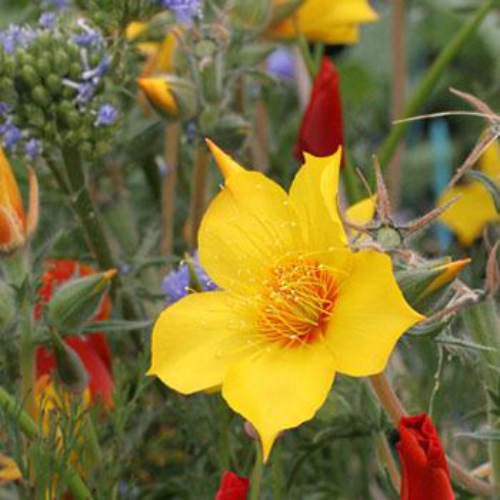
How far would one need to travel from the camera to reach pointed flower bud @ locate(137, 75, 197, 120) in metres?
0.89

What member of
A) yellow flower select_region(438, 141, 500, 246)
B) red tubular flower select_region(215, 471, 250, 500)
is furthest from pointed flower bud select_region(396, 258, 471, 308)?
yellow flower select_region(438, 141, 500, 246)

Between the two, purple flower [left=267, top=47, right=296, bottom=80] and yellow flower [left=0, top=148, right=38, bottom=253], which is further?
purple flower [left=267, top=47, right=296, bottom=80]

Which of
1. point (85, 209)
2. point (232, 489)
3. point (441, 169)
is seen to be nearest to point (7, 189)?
point (85, 209)

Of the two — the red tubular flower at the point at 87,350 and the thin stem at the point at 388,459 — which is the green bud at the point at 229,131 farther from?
the thin stem at the point at 388,459

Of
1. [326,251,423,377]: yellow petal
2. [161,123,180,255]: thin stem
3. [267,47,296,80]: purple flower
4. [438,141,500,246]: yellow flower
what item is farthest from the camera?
[267,47,296,80]: purple flower

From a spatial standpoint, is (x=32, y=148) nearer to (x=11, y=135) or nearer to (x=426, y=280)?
(x=11, y=135)

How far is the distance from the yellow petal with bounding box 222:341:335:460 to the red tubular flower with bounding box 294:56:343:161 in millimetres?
239

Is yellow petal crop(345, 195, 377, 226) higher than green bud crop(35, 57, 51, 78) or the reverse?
the reverse

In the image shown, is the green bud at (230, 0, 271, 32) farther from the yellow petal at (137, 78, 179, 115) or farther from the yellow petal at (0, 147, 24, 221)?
the yellow petal at (0, 147, 24, 221)

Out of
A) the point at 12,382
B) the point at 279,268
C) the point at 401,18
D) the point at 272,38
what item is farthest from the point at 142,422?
the point at 401,18

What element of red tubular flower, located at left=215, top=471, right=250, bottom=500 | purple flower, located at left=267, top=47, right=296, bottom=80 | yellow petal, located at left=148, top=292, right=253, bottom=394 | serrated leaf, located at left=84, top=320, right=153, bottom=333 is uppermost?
yellow petal, located at left=148, top=292, right=253, bottom=394

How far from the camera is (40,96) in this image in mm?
841

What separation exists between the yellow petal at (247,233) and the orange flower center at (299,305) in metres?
0.01

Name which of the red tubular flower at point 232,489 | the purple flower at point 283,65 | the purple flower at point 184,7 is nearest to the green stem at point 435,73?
the purple flower at point 184,7
